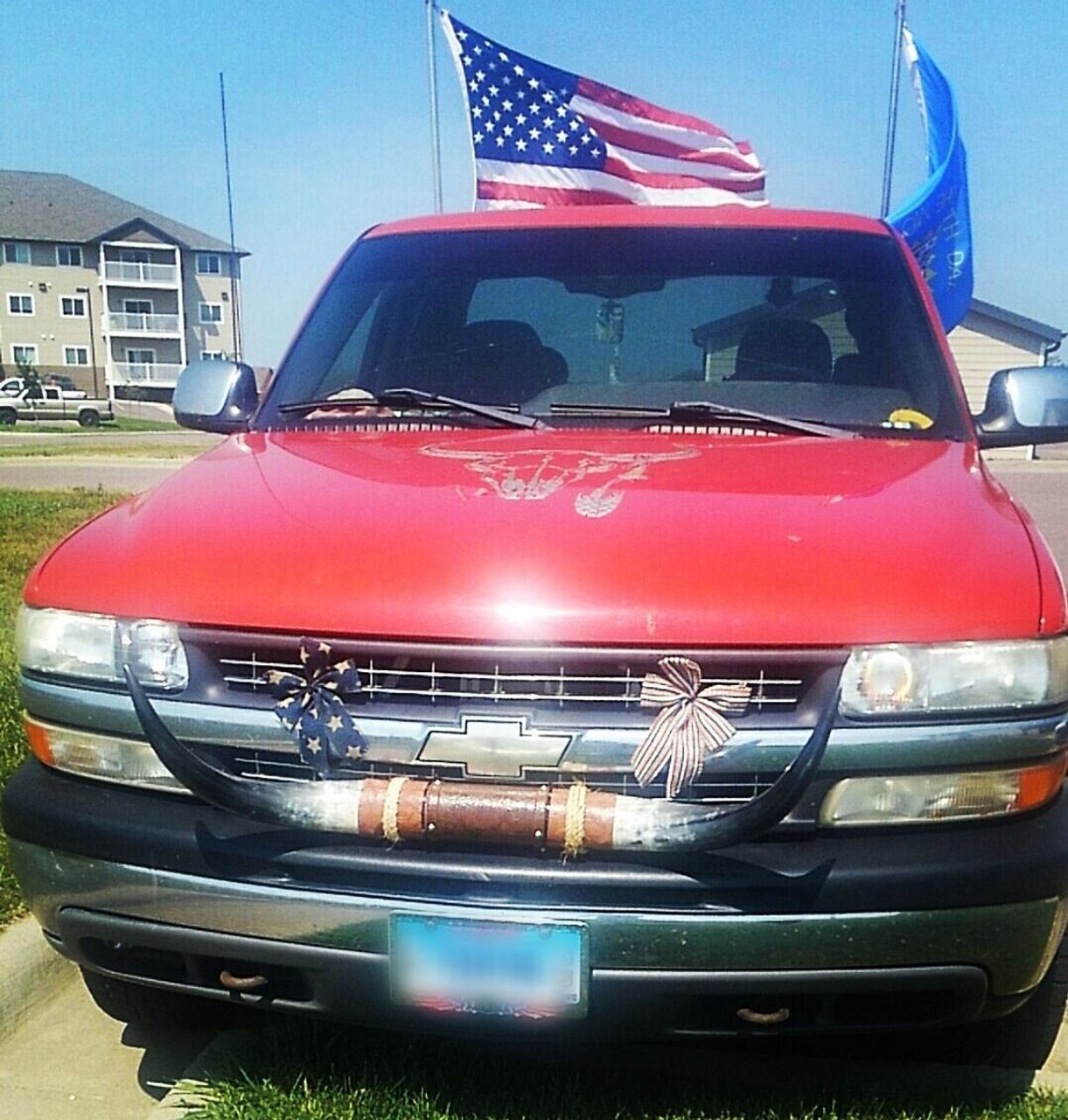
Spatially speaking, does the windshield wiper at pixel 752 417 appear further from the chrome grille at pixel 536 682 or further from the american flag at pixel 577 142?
the american flag at pixel 577 142

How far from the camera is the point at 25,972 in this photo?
297cm

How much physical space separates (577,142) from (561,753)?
7598 mm

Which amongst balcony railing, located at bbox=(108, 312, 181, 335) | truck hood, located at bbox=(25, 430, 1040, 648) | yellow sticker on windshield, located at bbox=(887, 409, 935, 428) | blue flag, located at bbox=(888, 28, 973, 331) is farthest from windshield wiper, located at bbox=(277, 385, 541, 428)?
balcony railing, located at bbox=(108, 312, 181, 335)

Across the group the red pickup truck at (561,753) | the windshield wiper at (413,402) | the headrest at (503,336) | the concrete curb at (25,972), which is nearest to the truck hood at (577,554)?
the red pickup truck at (561,753)

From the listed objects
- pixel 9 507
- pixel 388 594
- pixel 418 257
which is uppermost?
pixel 418 257

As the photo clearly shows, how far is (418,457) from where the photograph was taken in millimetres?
2674

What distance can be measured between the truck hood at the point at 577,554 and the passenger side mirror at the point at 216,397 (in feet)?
3.14

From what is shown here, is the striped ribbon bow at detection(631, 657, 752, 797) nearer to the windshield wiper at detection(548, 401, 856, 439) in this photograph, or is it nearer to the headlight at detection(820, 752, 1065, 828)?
the headlight at detection(820, 752, 1065, 828)

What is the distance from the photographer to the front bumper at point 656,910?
1945mm

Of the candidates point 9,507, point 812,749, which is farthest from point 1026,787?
point 9,507

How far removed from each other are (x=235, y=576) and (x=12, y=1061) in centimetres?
146

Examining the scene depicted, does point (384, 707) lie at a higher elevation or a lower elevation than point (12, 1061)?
higher

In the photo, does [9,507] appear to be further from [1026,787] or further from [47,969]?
[1026,787]

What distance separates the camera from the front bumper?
195 cm
